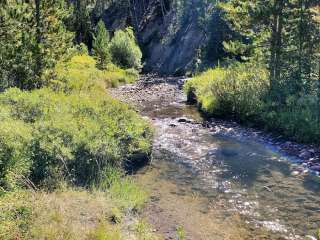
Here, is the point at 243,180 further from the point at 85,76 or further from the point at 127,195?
the point at 85,76

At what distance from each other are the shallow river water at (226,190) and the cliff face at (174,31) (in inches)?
927

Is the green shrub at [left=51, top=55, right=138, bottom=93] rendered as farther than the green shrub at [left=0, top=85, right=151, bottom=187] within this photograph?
Yes

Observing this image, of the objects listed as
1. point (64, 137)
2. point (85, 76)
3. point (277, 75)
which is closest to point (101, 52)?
point (85, 76)

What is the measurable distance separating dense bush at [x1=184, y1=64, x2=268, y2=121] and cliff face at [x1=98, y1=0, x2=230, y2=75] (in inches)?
609

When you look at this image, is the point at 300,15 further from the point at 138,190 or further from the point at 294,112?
the point at 138,190

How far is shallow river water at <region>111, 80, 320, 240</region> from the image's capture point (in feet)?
36.3

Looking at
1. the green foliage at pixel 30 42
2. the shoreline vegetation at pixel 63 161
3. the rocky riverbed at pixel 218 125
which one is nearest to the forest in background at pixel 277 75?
the rocky riverbed at pixel 218 125

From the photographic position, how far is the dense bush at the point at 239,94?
2264cm

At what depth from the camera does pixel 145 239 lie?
9.62m

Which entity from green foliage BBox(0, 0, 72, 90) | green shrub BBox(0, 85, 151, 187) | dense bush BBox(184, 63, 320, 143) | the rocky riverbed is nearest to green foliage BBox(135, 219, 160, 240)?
green shrub BBox(0, 85, 151, 187)

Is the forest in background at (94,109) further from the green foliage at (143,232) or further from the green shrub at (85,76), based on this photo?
the green shrub at (85,76)

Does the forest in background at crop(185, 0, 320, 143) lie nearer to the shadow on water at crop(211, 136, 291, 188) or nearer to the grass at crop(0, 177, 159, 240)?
the shadow on water at crop(211, 136, 291, 188)

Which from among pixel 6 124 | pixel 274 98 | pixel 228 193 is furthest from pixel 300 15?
pixel 6 124

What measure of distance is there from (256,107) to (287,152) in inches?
195
